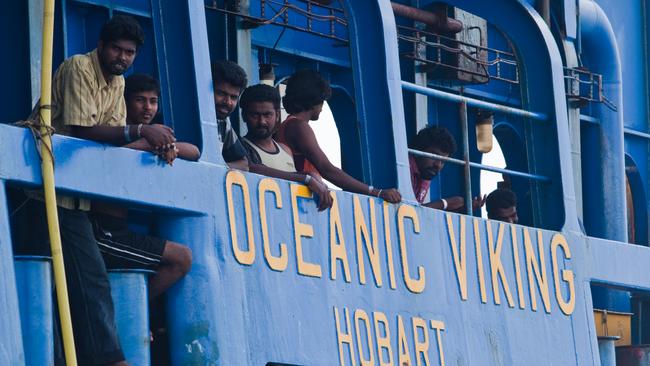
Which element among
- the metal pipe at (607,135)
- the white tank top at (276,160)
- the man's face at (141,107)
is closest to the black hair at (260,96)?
the white tank top at (276,160)

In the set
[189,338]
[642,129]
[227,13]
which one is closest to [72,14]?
[227,13]

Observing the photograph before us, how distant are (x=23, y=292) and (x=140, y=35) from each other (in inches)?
48.7

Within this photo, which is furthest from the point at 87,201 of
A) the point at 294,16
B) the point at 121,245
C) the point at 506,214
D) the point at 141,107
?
the point at 294,16

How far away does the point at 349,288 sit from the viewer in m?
8.20

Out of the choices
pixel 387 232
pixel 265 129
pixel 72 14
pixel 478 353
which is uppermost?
pixel 72 14

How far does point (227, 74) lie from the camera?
7.89 metres

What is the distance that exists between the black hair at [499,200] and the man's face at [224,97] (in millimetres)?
2967

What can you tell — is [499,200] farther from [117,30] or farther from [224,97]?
[117,30]

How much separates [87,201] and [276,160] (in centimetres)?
164

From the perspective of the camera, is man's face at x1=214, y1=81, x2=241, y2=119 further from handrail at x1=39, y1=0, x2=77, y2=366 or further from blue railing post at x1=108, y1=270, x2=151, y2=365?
handrail at x1=39, y1=0, x2=77, y2=366

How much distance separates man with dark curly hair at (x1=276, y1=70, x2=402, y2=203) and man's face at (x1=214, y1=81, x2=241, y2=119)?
2.12 ft

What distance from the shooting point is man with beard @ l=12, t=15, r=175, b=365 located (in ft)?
21.7

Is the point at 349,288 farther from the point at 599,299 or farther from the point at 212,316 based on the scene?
the point at 599,299

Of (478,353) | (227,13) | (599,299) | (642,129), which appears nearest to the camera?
(478,353)
